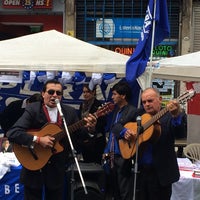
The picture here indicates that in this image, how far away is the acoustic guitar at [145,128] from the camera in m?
4.12

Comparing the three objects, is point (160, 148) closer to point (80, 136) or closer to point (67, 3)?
point (80, 136)

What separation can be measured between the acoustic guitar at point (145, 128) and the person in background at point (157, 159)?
44mm

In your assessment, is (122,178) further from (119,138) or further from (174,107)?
(174,107)

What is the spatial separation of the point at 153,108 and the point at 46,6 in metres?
8.11

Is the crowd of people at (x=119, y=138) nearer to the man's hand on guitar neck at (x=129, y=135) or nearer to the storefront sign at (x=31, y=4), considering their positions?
the man's hand on guitar neck at (x=129, y=135)

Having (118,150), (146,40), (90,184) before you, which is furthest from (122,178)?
(146,40)

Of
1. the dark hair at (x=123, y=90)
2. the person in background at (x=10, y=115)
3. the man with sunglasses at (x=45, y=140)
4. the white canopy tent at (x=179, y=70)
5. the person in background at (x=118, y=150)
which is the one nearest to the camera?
the man with sunglasses at (x=45, y=140)

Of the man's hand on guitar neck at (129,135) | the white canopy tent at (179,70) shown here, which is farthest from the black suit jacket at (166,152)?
the white canopy tent at (179,70)

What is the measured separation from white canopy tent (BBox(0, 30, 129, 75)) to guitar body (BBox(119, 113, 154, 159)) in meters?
1.73

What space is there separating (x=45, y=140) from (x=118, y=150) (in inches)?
42.2

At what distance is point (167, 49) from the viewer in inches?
471

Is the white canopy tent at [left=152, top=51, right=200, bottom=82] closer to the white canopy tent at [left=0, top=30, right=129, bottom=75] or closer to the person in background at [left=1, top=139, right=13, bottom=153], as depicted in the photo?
the white canopy tent at [left=0, top=30, right=129, bottom=75]

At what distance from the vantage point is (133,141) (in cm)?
452

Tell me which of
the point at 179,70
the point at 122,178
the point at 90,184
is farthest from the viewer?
the point at 179,70
